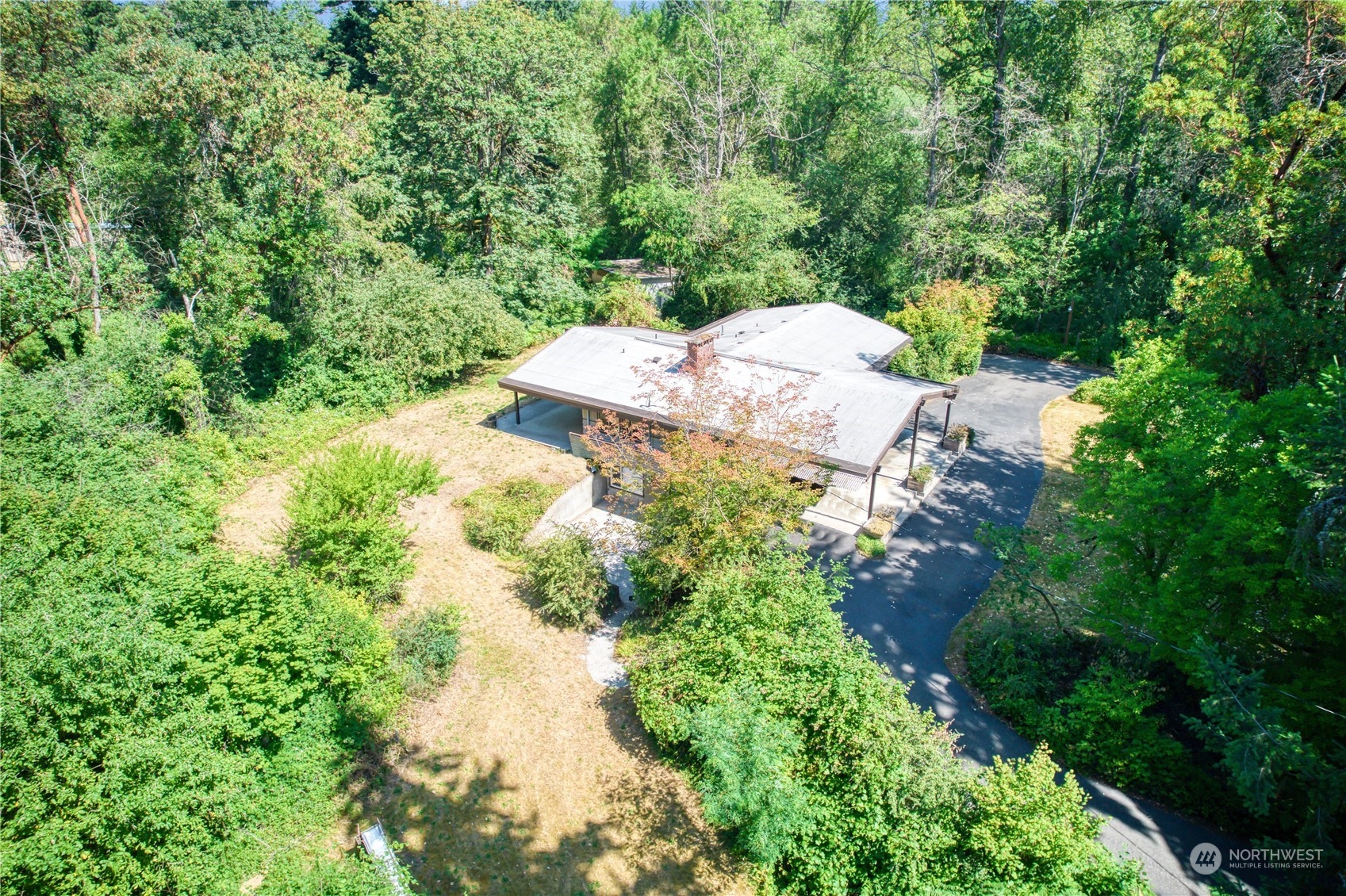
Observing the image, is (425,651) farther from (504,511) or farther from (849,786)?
(849,786)

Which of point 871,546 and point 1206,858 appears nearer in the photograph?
point 1206,858


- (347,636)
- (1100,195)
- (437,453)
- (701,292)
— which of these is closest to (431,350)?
(437,453)

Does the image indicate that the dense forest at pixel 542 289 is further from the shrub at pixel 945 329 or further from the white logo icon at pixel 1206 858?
the white logo icon at pixel 1206 858

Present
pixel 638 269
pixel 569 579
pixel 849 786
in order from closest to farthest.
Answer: pixel 849 786 < pixel 569 579 < pixel 638 269

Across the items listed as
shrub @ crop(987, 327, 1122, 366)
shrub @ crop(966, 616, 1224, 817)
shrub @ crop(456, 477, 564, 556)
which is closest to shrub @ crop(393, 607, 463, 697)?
shrub @ crop(456, 477, 564, 556)

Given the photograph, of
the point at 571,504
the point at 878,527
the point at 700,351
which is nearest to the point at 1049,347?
the point at 878,527

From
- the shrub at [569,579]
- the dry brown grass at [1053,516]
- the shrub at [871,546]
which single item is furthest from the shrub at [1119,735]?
the shrub at [569,579]

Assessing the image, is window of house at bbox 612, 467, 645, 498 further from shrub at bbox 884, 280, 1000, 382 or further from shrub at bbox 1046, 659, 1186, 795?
shrub at bbox 884, 280, 1000, 382

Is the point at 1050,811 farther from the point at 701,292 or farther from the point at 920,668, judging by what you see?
the point at 701,292
